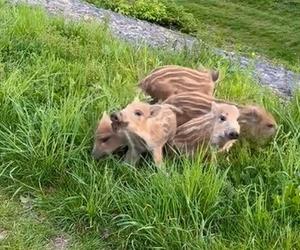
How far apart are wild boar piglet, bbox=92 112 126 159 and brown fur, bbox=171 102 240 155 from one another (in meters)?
0.41

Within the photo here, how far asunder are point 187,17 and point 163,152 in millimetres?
15790

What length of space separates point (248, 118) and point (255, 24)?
64.4 feet

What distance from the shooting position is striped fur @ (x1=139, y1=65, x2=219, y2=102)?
6123mm

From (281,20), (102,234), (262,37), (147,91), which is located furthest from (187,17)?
(102,234)

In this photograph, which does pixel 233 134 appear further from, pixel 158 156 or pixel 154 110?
pixel 154 110

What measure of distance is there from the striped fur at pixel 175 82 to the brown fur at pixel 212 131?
1.98 ft

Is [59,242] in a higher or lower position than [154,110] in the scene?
lower

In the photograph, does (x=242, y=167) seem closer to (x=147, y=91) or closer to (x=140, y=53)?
(x=147, y=91)

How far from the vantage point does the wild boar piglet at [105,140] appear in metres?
5.41

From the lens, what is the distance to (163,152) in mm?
5426

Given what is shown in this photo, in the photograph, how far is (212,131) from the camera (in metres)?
5.34

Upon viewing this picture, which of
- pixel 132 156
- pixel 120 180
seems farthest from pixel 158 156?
pixel 120 180

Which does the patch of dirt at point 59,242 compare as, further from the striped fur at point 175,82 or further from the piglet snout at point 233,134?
the striped fur at point 175,82

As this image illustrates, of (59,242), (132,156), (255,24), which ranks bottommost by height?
(255,24)
